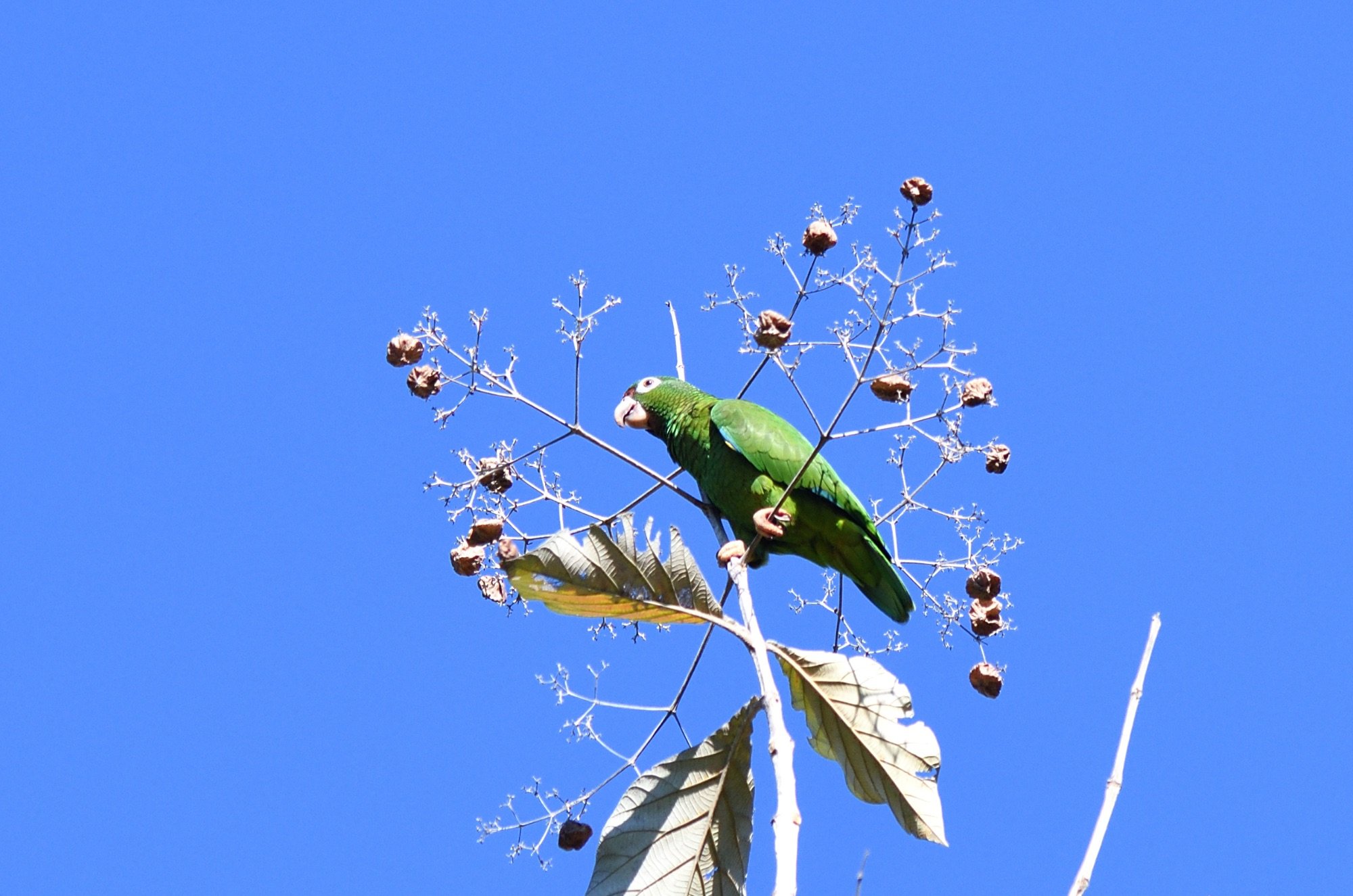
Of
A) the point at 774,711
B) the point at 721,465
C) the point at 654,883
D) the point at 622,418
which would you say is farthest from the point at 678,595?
the point at 622,418

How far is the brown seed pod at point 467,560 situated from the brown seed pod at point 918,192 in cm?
183

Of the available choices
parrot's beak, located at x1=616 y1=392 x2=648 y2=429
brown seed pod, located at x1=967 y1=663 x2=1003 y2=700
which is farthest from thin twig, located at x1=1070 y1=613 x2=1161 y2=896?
parrot's beak, located at x1=616 y1=392 x2=648 y2=429

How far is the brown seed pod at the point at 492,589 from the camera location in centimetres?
408

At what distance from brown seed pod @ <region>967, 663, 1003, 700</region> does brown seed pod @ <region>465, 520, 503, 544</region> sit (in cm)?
169

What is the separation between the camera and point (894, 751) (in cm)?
374

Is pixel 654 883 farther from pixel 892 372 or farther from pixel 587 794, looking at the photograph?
pixel 892 372

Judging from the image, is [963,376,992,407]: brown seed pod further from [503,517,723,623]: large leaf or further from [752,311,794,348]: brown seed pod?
[503,517,723,623]: large leaf

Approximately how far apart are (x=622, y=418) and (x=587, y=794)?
239cm

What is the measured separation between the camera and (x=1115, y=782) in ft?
8.96

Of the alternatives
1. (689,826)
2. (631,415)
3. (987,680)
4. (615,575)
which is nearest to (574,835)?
(689,826)

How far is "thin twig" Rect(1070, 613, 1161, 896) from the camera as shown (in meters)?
2.58

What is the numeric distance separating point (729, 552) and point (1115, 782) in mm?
1798

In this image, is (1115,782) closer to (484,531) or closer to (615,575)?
(615,575)

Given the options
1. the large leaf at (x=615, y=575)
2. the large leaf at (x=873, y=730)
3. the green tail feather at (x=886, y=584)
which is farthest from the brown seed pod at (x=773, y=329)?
the green tail feather at (x=886, y=584)
